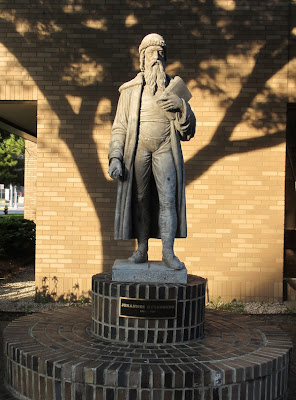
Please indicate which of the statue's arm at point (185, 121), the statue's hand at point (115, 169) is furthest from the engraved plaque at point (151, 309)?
the statue's arm at point (185, 121)

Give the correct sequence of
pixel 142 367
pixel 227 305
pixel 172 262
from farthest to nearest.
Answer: pixel 227 305, pixel 172 262, pixel 142 367

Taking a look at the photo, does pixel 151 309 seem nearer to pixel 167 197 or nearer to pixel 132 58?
pixel 167 197

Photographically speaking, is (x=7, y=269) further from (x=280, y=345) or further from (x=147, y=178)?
(x=280, y=345)

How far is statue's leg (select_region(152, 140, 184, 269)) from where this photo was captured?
13.9 feet

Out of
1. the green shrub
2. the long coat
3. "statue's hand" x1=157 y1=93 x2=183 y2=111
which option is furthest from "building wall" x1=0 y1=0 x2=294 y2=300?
the green shrub

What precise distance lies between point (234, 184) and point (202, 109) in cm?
138

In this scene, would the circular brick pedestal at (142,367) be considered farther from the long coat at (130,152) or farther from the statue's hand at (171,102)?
the statue's hand at (171,102)

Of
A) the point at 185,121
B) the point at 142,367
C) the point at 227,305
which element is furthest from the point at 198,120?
the point at 142,367

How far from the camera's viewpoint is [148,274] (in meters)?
4.12

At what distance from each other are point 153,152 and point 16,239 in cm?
878

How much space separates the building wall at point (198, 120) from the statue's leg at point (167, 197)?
3306mm

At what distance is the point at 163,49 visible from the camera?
4.26 meters

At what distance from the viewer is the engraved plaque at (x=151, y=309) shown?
152 inches

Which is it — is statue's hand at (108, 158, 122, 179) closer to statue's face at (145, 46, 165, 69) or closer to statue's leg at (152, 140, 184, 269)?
statue's leg at (152, 140, 184, 269)
